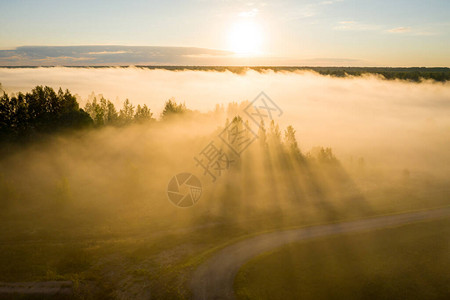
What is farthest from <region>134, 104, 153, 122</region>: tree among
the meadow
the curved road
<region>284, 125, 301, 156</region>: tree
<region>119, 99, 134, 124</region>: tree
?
the curved road

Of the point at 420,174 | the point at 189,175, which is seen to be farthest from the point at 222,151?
the point at 420,174

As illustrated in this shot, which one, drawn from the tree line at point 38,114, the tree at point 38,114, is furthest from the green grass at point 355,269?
the tree at point 38,114

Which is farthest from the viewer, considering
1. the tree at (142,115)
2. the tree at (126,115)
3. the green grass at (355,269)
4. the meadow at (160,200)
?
the tree at (142,115)

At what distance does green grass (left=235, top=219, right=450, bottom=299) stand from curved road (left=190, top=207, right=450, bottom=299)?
5.55 feet

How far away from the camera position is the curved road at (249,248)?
1516 inches

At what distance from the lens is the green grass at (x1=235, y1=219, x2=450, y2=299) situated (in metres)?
38.8

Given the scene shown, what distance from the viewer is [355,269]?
4372cm

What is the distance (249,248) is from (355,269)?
1686 centimetres

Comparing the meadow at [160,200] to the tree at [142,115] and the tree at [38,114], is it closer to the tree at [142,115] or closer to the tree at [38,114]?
the tree at [142,115]

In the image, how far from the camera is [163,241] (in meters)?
51.5

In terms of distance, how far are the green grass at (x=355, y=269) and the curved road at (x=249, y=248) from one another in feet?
5.55

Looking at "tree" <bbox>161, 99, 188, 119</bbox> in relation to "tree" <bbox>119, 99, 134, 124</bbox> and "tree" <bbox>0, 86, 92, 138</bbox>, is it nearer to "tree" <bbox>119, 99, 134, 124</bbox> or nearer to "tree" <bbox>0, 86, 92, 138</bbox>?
"tree" <bbox>119, 99, 134, 124</bbox>

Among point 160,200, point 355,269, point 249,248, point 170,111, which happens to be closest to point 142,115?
point 170,111

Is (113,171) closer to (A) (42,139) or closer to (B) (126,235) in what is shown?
(A) (42,139)
